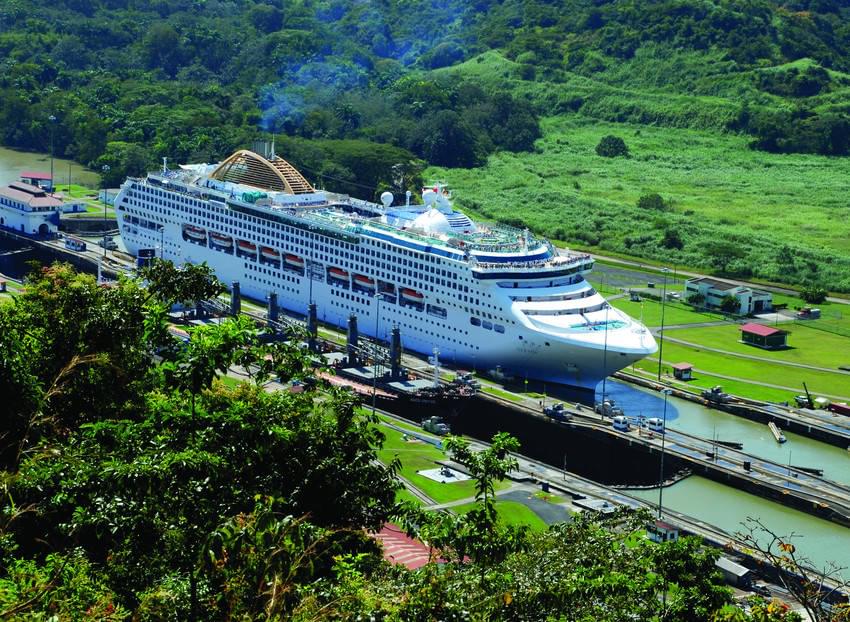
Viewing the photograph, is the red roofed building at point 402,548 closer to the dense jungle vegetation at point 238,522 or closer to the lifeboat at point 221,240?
the dense jungle vegetation at point 238,522

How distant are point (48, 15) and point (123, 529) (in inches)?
6555

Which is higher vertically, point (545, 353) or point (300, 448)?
point (300, 448)

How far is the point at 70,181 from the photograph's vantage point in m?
117

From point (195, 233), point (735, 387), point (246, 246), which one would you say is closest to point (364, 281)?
point (246, 246)

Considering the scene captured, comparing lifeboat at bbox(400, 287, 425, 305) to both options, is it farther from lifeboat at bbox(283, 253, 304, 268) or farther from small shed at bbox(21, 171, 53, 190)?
small shed at bbox(21, 171, 53, 190)

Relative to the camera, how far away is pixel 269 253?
81.9m

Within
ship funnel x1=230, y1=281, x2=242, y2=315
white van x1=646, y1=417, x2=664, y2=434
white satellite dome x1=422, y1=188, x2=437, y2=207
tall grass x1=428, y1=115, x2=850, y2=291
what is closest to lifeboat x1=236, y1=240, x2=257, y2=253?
ship funnel x1=230, y1=281, x2=242, y2=315

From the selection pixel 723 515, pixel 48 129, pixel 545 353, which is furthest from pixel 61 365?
pixel 48 129

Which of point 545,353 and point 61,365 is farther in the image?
Result: point 545,353

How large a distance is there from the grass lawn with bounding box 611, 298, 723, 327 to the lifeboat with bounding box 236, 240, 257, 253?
22.4m

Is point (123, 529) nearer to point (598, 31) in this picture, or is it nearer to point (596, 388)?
point (596, 388)

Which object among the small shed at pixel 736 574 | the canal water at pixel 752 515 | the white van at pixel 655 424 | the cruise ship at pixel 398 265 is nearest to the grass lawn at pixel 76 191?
the cruise ship at pixel 398 265

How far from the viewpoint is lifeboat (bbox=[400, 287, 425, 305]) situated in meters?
71.8

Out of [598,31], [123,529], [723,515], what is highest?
[598,31]
